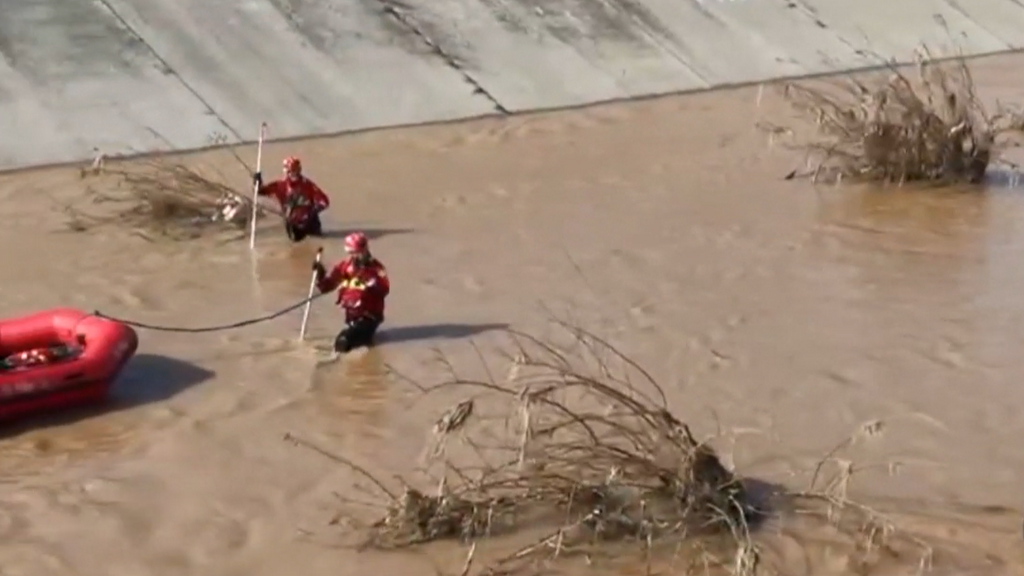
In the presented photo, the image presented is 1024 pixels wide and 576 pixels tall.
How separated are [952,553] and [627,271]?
4.28 meters

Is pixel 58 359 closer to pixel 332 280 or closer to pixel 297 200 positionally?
pixel 332 280

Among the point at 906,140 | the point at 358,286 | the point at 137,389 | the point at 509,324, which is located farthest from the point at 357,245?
the point at 906,140

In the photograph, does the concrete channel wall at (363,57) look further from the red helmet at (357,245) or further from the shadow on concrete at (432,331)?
the red helmet at (357,245)

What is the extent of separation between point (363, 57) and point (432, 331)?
24.3ft

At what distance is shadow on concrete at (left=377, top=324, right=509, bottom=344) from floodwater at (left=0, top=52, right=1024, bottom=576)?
2 centimetres

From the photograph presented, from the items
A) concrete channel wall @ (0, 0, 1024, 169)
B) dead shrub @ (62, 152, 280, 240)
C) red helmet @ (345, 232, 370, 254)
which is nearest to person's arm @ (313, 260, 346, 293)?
red helmet @ (345, 232, 370, 254)

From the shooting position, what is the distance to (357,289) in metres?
9.23

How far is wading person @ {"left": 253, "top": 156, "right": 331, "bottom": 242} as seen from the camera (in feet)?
37.4

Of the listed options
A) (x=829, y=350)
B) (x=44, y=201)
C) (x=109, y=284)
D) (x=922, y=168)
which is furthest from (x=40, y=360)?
(x=922, y=168)

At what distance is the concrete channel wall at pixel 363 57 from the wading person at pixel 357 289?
5.55 metres

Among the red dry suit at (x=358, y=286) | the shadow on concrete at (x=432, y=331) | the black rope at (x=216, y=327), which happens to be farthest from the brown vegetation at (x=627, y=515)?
the black rope at (x=216, y=327)

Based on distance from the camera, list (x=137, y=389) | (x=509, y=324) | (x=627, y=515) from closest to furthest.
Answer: (x=627, y=515)
(x=137, y=389)
(x=509, y=324)

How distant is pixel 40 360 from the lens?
8.49m

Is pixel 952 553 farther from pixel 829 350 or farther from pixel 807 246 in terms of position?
pixel 807 246
